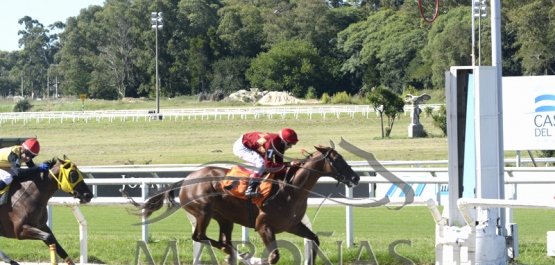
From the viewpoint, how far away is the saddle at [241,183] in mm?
6453

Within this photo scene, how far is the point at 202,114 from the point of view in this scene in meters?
36.4

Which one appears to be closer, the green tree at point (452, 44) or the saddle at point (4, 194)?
the saddle at point (4, 194)

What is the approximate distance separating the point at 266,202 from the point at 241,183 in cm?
29

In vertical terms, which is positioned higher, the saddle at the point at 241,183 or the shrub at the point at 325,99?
the shrub at the point at 325,99

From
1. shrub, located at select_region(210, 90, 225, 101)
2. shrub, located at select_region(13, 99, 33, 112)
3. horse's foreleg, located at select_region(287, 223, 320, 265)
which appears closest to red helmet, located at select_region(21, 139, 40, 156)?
horse's foreleg, located at select_region(287, 223, 320, 265)

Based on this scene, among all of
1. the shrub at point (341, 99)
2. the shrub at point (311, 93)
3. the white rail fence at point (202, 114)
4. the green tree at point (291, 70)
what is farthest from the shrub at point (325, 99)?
the white rail fence at point (202, 114)

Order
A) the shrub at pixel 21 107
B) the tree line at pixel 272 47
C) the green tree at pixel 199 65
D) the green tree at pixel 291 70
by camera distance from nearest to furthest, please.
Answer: the tree line at pixel 272 47 → the shrub at pixel 21 107 → the green tree at pixel 291 70 → the green tree at pixel 199 65

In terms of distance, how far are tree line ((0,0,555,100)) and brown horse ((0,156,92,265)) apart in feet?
118

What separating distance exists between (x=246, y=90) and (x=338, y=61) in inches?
252

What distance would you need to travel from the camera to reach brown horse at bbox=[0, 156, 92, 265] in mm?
6820

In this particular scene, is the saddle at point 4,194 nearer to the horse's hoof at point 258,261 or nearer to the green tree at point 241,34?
the horse's hoof at point 258,261

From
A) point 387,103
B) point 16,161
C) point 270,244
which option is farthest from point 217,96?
point 270,244

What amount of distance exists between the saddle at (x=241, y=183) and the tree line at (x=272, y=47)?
35.8 m

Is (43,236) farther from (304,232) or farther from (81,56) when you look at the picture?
(81,56)
